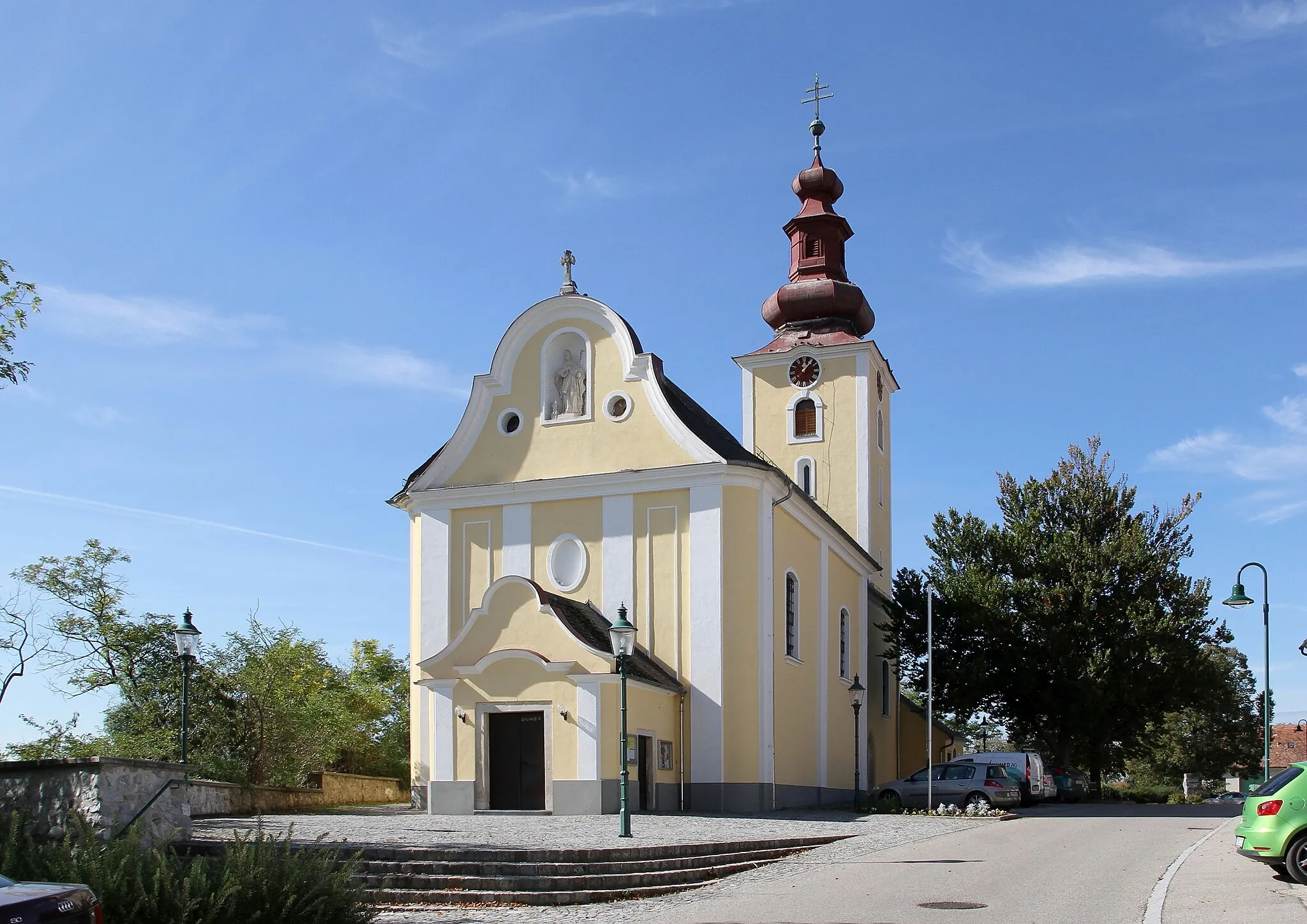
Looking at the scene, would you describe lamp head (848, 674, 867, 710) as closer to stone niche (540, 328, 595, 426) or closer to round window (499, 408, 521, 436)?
stone niche (540, 328, 595, 426)

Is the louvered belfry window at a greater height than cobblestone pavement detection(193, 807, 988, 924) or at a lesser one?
greater

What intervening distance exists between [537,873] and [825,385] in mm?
27849

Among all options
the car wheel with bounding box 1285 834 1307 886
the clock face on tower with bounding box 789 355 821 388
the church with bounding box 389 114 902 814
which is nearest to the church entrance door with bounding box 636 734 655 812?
the church with bounding box 389 114 902 814

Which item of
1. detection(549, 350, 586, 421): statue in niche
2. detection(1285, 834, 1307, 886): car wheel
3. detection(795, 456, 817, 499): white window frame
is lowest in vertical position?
detection(1285, 834, 1307, 886): car wheel

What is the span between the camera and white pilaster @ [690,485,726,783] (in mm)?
27062

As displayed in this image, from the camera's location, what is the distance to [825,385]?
134 feet

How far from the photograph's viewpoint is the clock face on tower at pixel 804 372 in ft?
135

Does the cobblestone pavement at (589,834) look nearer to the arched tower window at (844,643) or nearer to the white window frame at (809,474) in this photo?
the arched tower window at (844,643)

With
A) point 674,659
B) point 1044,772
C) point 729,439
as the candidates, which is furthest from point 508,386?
point 1044,772

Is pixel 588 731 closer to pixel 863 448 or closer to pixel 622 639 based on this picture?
pixel 622 639

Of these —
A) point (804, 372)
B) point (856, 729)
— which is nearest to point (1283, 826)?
point (856, 729)

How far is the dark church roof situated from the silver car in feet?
21.5

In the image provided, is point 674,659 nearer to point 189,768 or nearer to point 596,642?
point 596,642

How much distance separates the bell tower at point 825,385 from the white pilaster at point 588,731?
1695 centimetres
